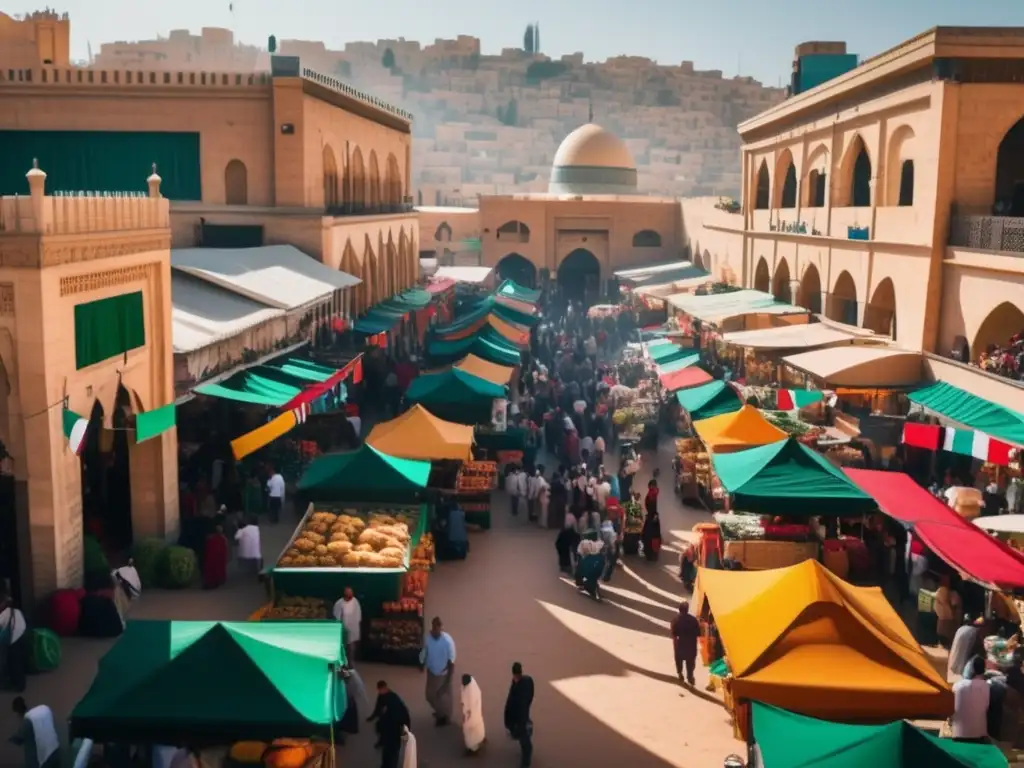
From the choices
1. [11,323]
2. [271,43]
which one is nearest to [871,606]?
[11,323]

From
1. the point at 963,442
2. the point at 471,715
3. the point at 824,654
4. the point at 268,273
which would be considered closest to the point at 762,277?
the point at 268,273

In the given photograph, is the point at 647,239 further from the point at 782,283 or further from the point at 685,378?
the point at 685,378

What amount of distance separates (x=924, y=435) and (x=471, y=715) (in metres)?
7.53

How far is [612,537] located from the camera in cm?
1429

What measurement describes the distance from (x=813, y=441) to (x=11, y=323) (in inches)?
428

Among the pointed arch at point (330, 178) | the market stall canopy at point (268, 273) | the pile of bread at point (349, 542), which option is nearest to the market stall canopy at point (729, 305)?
the market stall canopy at point (268, 273)

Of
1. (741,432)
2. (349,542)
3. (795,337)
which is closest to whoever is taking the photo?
(349,542)

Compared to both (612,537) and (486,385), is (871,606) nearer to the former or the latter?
(612,537)

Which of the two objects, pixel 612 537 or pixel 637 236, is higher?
pixel 637 236

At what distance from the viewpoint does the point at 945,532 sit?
453 inches

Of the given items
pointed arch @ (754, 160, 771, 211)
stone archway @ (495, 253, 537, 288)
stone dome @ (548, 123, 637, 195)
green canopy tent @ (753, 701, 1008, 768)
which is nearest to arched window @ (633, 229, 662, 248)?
stone archway @ (495, 253, 537, 288)

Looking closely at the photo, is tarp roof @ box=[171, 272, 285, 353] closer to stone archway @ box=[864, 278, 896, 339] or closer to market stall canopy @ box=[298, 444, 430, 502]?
market stall canopy @ box=[298, 444, 430, 502]

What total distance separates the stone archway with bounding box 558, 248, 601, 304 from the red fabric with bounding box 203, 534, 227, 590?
1322 inches

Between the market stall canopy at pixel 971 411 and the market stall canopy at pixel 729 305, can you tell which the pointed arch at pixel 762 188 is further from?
the market stall canopy at pixel 971 411
